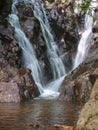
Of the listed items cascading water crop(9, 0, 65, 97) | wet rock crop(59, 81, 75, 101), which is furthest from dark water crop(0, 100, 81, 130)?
cascading water crop(9, 0, 65, 97)

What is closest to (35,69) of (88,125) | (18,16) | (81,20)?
(18,16)

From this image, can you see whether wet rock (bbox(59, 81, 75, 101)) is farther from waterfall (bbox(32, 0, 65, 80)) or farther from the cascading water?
waterfall (bbox(32, 0, 65, 80))

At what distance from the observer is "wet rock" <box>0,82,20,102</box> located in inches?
785

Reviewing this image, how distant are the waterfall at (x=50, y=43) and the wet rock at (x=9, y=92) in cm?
936

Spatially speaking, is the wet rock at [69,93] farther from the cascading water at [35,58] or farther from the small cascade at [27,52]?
the small cascade at [27,52]

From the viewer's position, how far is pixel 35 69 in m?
28.6

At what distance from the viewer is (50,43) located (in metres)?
33.0

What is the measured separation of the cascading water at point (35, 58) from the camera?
89.3 ft

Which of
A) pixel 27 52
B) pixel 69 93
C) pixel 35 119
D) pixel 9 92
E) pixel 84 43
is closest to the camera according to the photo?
pixel 35 119

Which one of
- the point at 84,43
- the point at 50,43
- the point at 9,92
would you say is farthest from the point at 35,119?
the point at 84,43

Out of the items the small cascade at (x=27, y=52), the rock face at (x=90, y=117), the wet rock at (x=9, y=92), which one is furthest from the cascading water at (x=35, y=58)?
the rock face at (x=90, y=117)

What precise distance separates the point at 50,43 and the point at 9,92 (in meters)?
13.4

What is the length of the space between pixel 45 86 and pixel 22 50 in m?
3.20

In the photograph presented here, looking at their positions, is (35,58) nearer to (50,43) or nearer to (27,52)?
(27,52)
